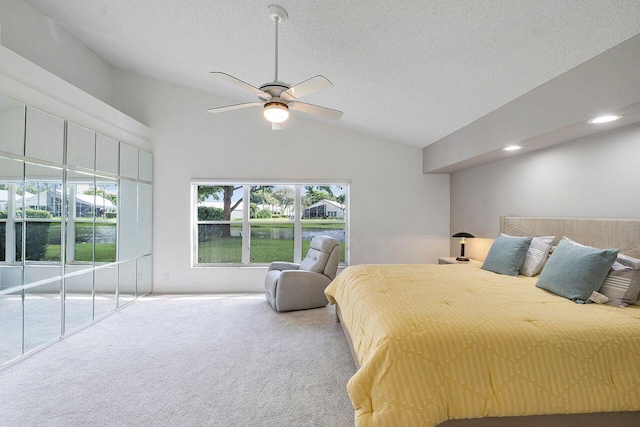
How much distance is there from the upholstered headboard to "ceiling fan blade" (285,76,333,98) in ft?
8.45

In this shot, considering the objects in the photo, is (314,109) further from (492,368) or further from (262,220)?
(262,220)

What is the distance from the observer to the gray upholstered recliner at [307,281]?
162 inches

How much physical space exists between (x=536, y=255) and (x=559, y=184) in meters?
0.81

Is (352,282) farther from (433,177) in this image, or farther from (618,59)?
(433,177)

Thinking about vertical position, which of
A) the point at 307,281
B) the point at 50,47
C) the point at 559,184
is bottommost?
the point at 307,281

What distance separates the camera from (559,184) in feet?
10.8

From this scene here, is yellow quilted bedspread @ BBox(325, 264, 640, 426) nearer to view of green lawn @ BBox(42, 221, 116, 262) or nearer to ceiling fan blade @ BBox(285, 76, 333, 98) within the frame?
ceiling fan blade @ BBox(285, 76, 333, 98)

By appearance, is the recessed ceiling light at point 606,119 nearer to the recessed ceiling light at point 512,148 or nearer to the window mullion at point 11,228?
the recessed ceiling light at point 512,148

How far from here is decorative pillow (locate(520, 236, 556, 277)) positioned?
3.05 metres

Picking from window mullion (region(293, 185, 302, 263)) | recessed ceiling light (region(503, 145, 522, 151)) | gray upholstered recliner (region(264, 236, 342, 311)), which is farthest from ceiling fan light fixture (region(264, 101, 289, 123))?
window mullion (region(293, 185, 302, 263))

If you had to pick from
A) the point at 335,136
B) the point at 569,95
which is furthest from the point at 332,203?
the point at 569,95

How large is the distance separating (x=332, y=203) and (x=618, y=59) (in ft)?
13.0

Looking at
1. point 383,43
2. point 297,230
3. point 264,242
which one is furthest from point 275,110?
point 264,242

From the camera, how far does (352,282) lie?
2918 mm
